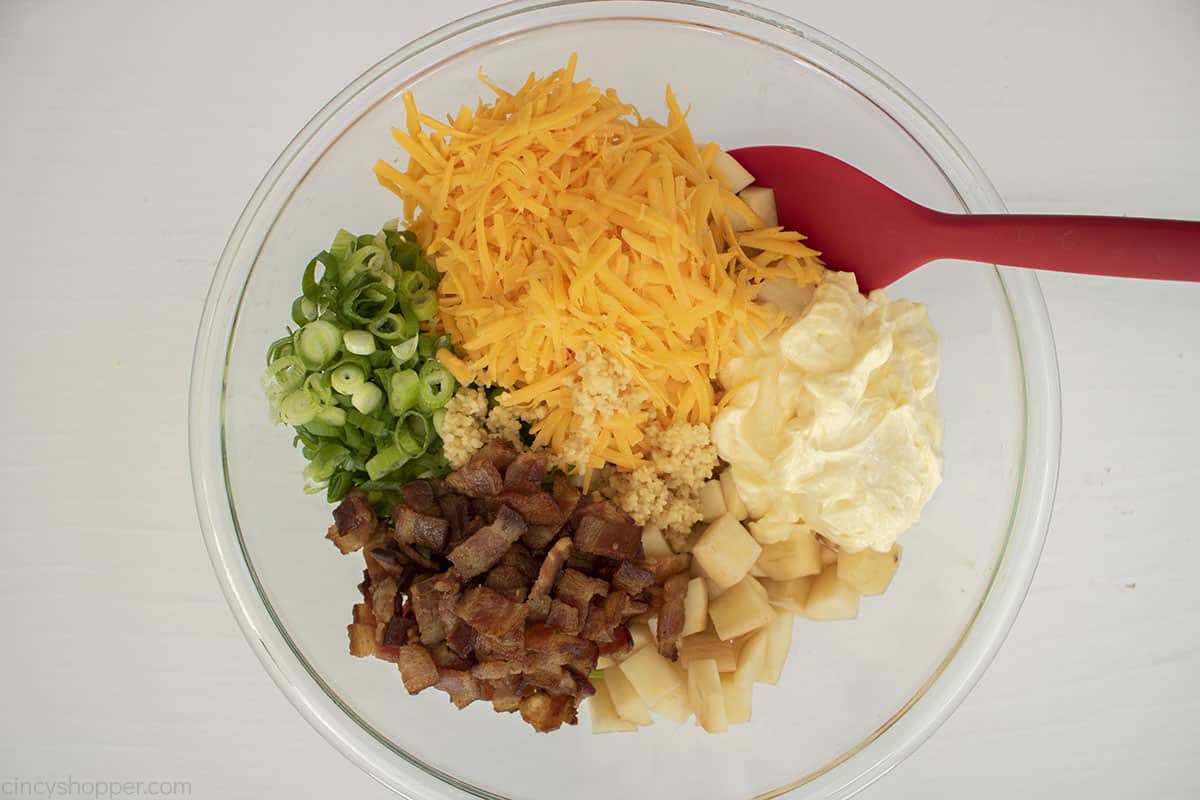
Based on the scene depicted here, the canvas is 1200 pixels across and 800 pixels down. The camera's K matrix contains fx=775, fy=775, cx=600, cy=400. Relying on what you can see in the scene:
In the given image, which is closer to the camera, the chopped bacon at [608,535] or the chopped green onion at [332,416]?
the chopped bacon at [608,535]

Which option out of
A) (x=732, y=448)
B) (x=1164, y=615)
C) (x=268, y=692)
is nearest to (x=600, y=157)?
(x=732, y=448)

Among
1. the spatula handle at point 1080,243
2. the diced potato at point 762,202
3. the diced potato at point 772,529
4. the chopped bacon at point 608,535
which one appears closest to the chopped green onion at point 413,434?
the chopped bacon at point 608,535

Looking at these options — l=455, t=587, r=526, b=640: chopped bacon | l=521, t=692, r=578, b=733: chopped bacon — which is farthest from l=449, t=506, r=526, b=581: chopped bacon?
l=521, t=692, r=578, b=733: chopped bacon

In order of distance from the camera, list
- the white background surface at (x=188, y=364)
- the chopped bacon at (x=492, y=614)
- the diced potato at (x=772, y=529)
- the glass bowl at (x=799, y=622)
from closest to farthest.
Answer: the chopped bacon at (x=492, y=614) < the diced potato at (x=772, y=529) < the glass bowl at (x=799, y=622) < the white background surface at (x=188, y=364)

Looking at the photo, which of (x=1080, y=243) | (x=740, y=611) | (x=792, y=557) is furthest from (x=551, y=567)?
(x=1080, y=243)

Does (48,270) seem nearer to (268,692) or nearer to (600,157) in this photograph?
(268,692)

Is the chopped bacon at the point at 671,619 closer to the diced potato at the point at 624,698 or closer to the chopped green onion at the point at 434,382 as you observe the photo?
the diced potato at the point at 624,698

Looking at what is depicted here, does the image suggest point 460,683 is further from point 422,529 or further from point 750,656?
point 750,656
